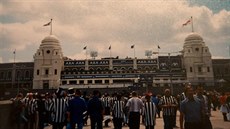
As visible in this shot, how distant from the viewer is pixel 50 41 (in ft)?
238

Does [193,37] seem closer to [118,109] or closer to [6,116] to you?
[118,109]

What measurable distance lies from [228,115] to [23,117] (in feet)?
40.0

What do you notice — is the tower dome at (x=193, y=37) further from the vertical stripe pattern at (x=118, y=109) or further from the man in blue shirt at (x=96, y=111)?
the man in blue shirt at (x=96, y=111)

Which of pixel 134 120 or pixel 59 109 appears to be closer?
pixel 59 109

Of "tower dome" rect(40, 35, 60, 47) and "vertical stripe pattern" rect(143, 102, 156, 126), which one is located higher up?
"tower dome" rect(40, 35, 60, 47)

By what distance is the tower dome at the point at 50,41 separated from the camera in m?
72.1

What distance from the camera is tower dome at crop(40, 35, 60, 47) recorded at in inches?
2840

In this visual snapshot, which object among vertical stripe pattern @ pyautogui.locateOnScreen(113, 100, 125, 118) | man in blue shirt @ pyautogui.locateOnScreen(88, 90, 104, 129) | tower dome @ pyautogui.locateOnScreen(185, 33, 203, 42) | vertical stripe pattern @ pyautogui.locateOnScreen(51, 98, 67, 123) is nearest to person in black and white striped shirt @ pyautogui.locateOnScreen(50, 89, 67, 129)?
vertical stripe pattern @ pyautogui.locateOnScreen(51, 98, 67, 123)

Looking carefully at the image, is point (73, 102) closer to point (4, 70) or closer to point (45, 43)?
point (45, 43)

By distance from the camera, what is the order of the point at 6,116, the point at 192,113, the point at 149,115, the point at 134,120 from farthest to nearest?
the point at 134,120 → the point at 149,115 → the point at 6,116 → the point at 192,113

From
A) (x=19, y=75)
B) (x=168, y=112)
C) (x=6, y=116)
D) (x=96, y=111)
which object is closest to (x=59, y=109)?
(x=96, y=111)

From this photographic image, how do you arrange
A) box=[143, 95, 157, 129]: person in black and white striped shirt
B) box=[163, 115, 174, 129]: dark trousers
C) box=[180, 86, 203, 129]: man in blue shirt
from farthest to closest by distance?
box=[163, 115, 174, 129]: dark trousers
box=[143, 95, 157, 129]: person in black and white striped shirt
box=[180, 86, 203, 129]: man in blue shirt

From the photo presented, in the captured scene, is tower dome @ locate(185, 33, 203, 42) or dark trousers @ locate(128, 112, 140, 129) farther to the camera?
tower dome @ locate(185, 33, 203, 42)

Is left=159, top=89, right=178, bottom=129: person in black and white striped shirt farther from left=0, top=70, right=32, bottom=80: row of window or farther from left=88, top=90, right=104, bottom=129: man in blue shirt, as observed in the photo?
left=0, top=70, right=32, bottom=80: row of window
